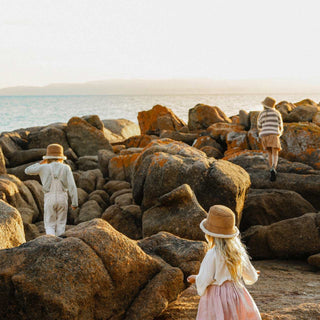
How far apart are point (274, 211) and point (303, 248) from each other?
2.02 metres

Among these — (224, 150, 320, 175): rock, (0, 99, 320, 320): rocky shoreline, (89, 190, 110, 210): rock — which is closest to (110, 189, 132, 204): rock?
(0, 99, 320, 320): rocky shoreline

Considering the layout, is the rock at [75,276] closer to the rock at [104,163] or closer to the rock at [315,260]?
the rock at [315,260]

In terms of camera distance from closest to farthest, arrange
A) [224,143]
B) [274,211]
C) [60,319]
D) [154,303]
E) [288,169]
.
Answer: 1. [60,319]
2. [154,303]
3. [274,211]
4. [288,169]
5. [224,143]

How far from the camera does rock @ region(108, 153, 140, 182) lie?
1683cm

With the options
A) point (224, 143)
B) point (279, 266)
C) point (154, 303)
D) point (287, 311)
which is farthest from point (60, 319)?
point (224, 143)

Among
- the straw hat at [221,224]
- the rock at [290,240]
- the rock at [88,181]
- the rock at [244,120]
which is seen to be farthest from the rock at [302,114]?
the straw hat at [221,224]

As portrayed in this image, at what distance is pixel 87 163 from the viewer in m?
20.1

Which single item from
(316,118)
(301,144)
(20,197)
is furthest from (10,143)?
(316,118)

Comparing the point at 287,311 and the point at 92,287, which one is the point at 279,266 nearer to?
the point at 287,311

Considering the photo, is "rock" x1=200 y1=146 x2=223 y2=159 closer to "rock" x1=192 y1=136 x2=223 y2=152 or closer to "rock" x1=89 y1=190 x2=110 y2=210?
"rock" x1=192 y1=136 x2=223 y2=152

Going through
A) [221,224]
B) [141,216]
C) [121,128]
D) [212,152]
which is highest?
[221,224]

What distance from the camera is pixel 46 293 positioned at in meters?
4.49

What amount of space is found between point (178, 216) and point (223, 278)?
429 cm

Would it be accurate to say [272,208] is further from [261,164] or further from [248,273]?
[248,273]
